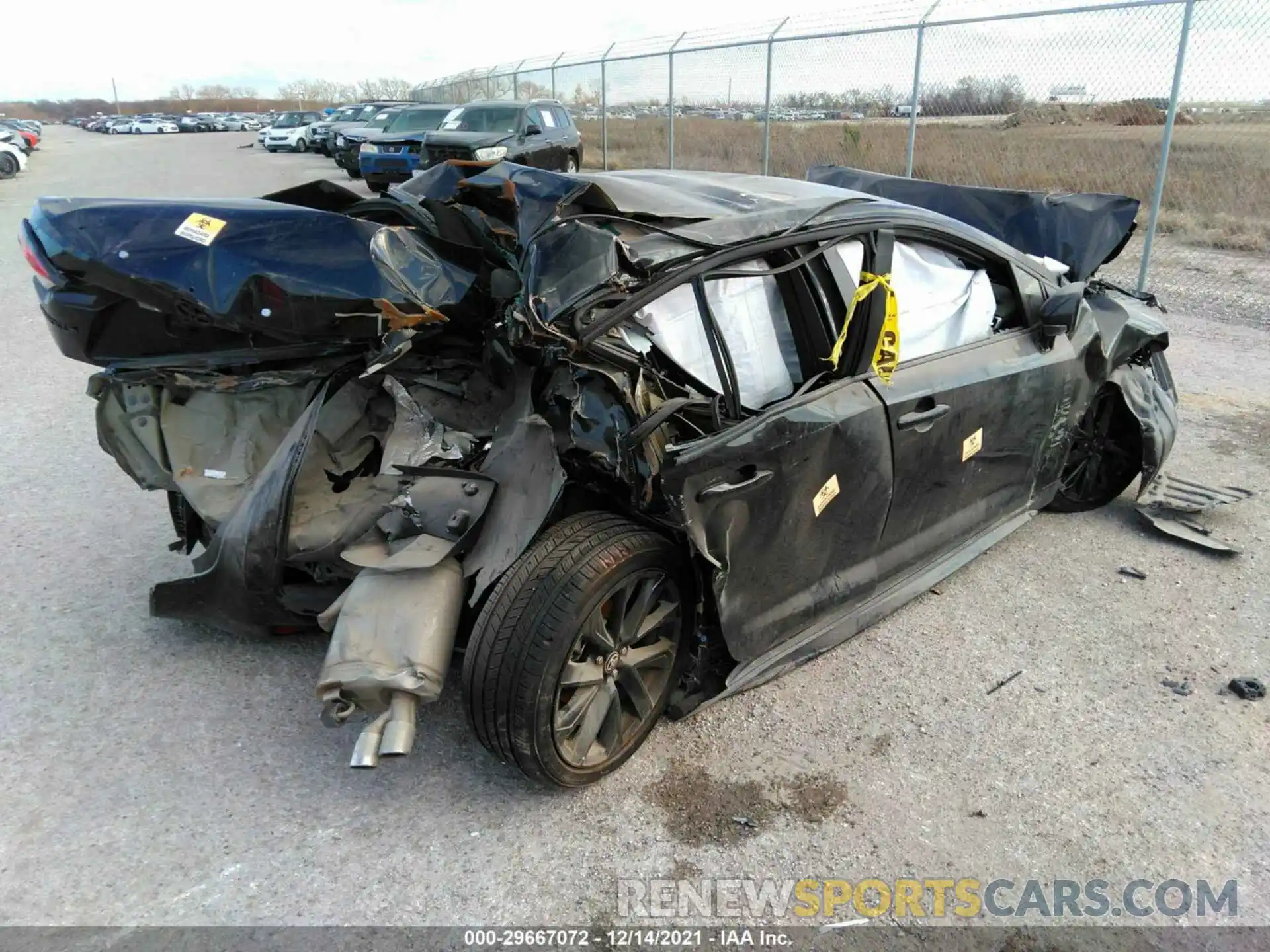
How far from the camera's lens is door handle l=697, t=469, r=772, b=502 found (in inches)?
104

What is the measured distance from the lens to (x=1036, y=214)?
4.96 metres

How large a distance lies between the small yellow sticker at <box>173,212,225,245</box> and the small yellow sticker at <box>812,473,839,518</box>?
2261 mm

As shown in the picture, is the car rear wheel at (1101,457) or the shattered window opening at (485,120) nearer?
the car rear wheel at (1101,457)

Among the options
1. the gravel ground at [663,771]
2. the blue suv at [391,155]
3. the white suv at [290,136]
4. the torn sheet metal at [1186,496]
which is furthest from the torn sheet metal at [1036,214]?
the white suv at [290,136]

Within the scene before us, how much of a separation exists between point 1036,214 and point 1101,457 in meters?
1.43

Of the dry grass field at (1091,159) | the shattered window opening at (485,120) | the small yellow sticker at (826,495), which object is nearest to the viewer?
the small yellow sticker at (826,495)

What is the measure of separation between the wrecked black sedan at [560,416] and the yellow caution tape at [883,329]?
0.02 metres

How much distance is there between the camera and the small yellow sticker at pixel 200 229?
3.06 m

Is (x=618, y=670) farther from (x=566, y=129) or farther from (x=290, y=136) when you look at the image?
(x=290, y=136)

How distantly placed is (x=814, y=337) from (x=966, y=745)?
57.8 inches

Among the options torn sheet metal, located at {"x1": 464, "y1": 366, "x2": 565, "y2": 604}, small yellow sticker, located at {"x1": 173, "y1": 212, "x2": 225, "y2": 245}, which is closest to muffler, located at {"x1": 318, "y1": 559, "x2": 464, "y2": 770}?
torn sheet metal, located at {"x1": 464, "y1": 366, "x2": 565, "y2": 604}

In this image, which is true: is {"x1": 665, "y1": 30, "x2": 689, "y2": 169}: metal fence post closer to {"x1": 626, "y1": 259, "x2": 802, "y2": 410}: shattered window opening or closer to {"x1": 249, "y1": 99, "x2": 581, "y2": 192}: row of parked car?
{"x1": 249, "y1": 99, "x2": 581, "y2": 192}: row of parked car

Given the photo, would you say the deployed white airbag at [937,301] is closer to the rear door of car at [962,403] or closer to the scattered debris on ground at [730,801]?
the rear door of car at [962,403]

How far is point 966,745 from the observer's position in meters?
2.95
